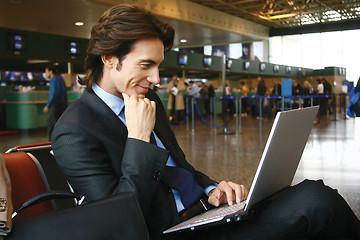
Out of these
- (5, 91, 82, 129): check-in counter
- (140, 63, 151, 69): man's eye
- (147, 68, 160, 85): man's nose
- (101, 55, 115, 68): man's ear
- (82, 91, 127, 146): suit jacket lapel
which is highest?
(101, 55, 115, 68): man's ear

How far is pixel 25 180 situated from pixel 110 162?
0.32m

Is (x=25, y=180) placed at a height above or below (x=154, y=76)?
below

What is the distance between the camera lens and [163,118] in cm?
165

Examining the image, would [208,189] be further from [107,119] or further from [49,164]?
[49,164]

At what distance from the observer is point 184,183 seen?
1.37 meters

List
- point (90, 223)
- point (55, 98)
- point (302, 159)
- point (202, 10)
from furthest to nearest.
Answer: point (202, 10)
point (55, 98)
point (302, 159)
point (90, 223)

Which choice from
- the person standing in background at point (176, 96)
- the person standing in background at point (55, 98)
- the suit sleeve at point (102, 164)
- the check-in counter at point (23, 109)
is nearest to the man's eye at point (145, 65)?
the suit sleeve at point (102, 164)

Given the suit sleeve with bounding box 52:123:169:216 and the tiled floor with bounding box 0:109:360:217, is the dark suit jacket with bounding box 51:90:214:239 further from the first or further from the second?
the tiled floor with bounding box 0:109:360:217

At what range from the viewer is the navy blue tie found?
1.34 meters

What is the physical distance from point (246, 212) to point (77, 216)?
443 mm

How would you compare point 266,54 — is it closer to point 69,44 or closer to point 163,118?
point 69,44

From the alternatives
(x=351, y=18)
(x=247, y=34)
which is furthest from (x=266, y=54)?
(x=351, y=18)

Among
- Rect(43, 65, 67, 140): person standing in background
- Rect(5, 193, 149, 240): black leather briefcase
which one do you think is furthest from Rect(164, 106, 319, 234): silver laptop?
Rect(43, 65, 67, 140): person standing in background

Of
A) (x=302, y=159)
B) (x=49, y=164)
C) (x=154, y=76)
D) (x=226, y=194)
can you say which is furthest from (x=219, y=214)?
(x=302, y=159)
